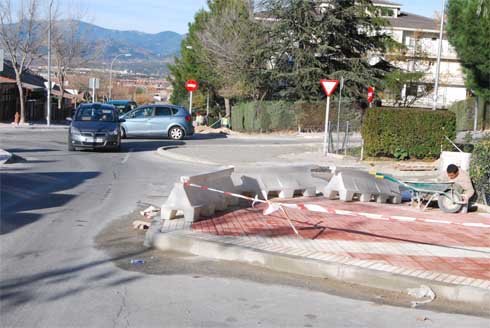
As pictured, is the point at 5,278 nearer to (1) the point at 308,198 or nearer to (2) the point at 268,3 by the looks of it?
(1) the point at 308,198

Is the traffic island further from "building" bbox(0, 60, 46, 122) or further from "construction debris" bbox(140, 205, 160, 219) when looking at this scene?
"building" bbox(0, 60, 46, 122)

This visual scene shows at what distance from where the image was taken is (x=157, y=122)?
3131 cm

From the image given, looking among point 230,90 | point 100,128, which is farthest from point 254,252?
point 230,90

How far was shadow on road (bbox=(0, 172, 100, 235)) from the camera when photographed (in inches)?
408

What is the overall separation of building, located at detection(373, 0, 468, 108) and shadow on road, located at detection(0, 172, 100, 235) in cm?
4137

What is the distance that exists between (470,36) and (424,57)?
2278 cm

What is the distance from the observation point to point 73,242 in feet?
29.2

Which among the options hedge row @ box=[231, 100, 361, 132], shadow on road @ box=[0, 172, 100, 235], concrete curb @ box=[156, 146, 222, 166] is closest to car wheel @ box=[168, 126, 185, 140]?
concrete curb @ box=[156, 146, 222, 166]

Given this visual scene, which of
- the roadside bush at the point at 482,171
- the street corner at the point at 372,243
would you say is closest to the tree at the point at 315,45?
the roadside bush at the point at 482,171

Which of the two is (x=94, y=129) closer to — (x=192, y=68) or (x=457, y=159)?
(x=457, y=159)

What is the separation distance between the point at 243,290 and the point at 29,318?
2.18 m

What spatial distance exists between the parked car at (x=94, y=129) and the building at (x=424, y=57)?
3410 centimetres

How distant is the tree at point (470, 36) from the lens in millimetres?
33844

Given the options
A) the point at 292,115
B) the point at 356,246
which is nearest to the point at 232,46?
the point at 292,115
